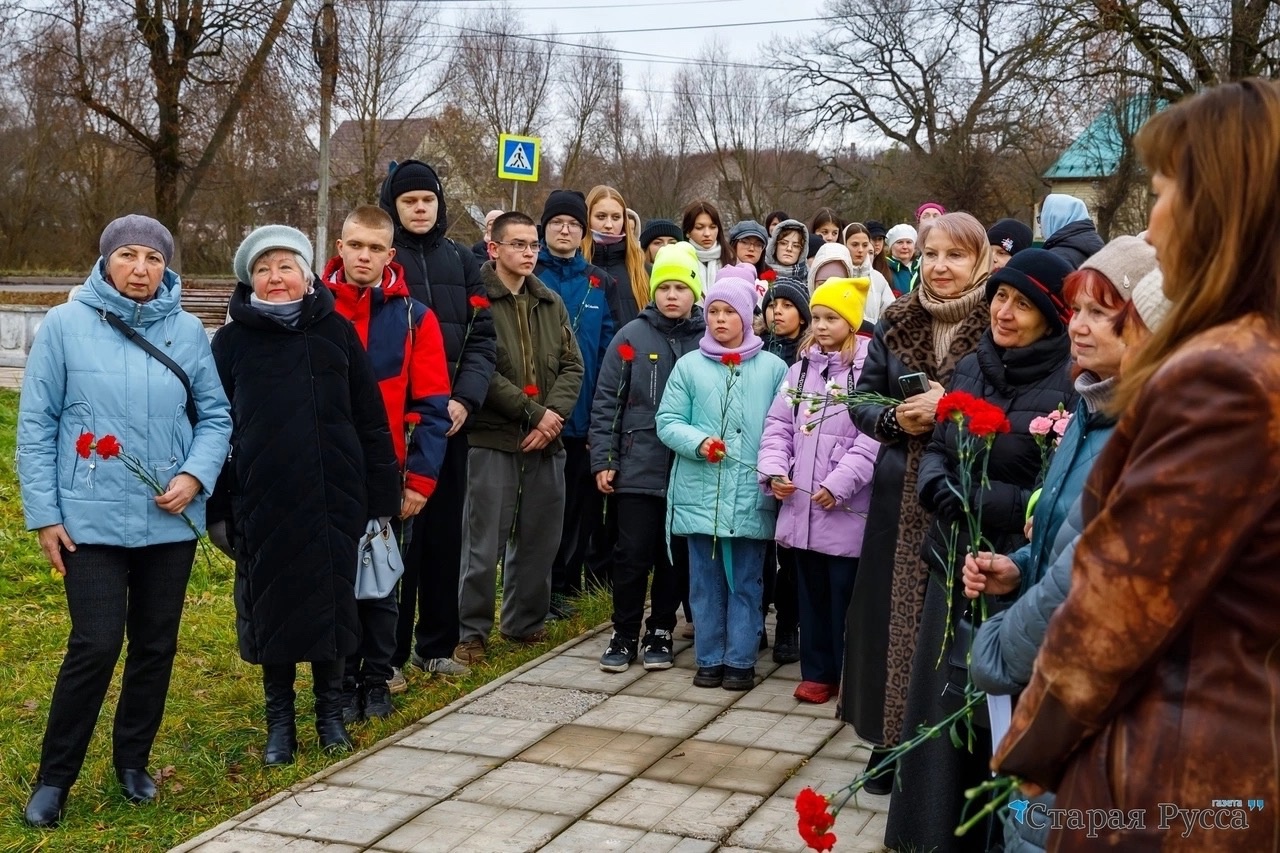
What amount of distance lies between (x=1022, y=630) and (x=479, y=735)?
11.7 feet

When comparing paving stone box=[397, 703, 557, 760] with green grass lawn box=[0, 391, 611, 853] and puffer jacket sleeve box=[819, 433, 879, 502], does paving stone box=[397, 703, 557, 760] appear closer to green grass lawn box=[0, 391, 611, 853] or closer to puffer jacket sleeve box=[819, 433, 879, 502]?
green grass lawn box=[0, 391, 611, 853]

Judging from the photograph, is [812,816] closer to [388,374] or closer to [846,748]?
[846,748]

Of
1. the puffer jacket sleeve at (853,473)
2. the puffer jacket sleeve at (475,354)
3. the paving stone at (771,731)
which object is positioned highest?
the puffer jacket sleeve at (475,354)

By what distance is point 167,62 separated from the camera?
26.1m

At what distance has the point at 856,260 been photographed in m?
11.2

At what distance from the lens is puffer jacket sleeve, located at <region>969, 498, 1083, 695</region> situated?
2.37m

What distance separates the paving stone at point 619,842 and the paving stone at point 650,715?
1091mm

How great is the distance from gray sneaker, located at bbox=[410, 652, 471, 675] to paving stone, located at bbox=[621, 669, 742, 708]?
0.83 metres

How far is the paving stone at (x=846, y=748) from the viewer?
17.8 ft

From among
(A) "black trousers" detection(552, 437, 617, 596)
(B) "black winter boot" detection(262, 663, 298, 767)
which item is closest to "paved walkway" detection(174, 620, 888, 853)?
(B) "black winter boot" detection(262, 663, 298, 767)

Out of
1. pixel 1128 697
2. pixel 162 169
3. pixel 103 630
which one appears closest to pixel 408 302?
pixel 103 630

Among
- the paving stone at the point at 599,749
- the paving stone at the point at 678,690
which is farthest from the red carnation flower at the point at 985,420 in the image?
the paving stone at the point at 678,690

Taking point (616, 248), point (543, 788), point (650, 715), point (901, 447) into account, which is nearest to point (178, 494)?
point (543, 788)

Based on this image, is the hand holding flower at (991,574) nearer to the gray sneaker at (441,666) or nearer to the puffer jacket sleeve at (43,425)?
the puffer jacket sleeve at (43,425)
